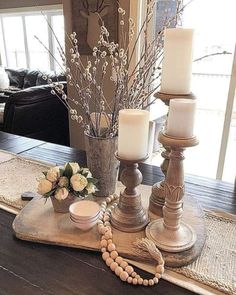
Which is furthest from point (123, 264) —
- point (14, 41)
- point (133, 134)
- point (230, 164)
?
point (14, 41)

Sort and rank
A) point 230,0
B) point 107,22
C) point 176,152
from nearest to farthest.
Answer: point 176,152 < point 230,0 < point 107,22

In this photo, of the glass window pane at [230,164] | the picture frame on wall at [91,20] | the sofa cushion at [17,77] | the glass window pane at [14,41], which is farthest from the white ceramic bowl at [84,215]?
the glass window pane at [14,41]

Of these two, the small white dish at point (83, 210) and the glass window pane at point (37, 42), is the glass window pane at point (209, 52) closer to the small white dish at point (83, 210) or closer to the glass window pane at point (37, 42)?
the small white dish at point (83, 210)

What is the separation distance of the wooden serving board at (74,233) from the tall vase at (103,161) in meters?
0.15

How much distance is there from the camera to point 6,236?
0.83 m

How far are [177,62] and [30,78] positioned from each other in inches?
162

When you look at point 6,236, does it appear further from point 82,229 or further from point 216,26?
point 216,26

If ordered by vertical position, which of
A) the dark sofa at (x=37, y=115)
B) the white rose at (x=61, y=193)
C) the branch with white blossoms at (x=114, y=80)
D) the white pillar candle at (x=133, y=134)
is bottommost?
the dark sofa at (x=37, y=115)

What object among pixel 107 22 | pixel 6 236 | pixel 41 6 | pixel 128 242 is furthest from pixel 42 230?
pixel 41 6

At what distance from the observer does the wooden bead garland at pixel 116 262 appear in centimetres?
67

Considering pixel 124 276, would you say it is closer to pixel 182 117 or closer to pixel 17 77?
pixel 182 117

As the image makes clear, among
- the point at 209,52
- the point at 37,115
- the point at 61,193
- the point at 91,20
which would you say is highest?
the point at 91,20

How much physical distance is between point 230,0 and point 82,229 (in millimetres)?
2246

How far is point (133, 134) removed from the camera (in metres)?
0.77
